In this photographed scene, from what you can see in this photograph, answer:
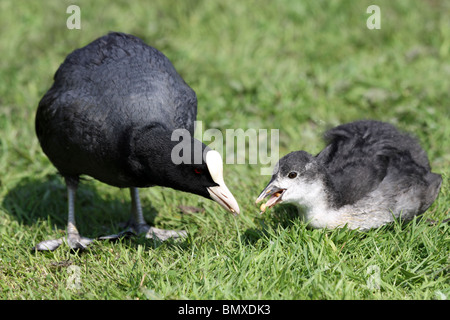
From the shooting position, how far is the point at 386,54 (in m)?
7.85

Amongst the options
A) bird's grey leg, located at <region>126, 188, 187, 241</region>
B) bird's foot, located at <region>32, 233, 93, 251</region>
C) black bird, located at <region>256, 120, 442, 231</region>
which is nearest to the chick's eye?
black bird, located at <region>256, 120, 442, 231</region>

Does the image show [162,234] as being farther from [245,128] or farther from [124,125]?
[245,128]

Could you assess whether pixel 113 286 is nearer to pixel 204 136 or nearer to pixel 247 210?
pixel 247 210

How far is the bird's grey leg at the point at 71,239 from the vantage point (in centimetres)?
462

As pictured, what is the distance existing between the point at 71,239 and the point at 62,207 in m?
1.02

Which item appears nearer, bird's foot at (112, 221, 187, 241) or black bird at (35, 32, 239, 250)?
black bird at (35, 32, 239, 250)

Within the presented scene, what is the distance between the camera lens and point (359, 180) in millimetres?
4523

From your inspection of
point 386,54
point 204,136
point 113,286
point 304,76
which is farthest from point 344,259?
point 386,54

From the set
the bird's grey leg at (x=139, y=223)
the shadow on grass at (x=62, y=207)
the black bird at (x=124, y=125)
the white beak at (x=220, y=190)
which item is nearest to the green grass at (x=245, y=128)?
the shadow on grass at (x=62, y=207)

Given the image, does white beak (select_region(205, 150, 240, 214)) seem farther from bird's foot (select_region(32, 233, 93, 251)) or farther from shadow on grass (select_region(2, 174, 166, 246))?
shadow on grass (select_region(2, 174, 166, 246))

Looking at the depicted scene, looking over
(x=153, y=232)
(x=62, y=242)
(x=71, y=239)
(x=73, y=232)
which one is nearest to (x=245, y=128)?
(x=153, y=232)

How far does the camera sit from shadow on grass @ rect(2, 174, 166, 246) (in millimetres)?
5430

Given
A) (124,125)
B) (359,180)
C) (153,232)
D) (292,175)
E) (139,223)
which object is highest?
(124,125)

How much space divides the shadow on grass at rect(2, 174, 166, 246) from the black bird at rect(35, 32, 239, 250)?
0.37m
